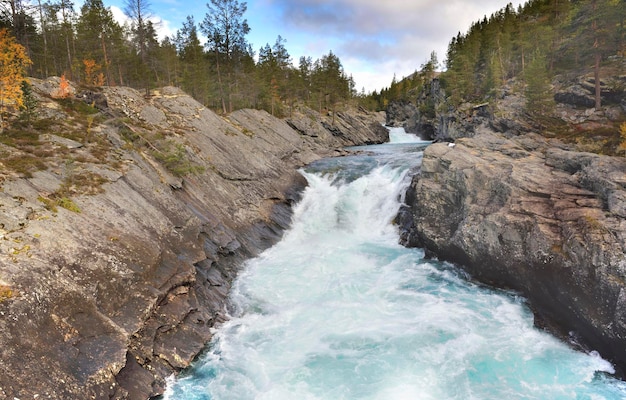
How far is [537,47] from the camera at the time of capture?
50656 mm

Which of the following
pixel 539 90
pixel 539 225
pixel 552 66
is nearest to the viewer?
pixel 539 225

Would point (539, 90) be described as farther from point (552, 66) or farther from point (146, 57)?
point (146, 57)

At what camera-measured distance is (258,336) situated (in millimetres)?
14305

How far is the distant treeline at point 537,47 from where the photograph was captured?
32.3 m

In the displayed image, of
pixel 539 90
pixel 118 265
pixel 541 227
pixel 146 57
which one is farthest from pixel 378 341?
pixel 146 57

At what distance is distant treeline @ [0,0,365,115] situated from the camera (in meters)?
40.0

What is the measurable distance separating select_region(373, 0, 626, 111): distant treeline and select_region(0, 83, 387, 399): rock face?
3453 centimetres

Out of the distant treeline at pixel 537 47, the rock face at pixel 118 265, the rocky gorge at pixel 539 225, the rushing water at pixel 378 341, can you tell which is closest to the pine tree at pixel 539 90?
Answer: the distant treeline at pixel 537 47

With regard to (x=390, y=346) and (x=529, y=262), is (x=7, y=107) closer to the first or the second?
(x=390, y=346)

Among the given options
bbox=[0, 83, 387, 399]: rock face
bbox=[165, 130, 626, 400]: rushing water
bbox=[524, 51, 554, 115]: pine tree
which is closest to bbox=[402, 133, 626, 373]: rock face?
bbox=[165, 130, 626, 400]: rushing water

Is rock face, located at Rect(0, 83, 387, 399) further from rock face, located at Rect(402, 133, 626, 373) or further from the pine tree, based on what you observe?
the pine tree

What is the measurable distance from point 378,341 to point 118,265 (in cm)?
1084

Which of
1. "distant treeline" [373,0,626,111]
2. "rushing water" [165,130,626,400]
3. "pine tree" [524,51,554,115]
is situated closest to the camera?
"rushing water" [165,130,626,400]

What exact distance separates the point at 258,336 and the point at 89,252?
7.47m
